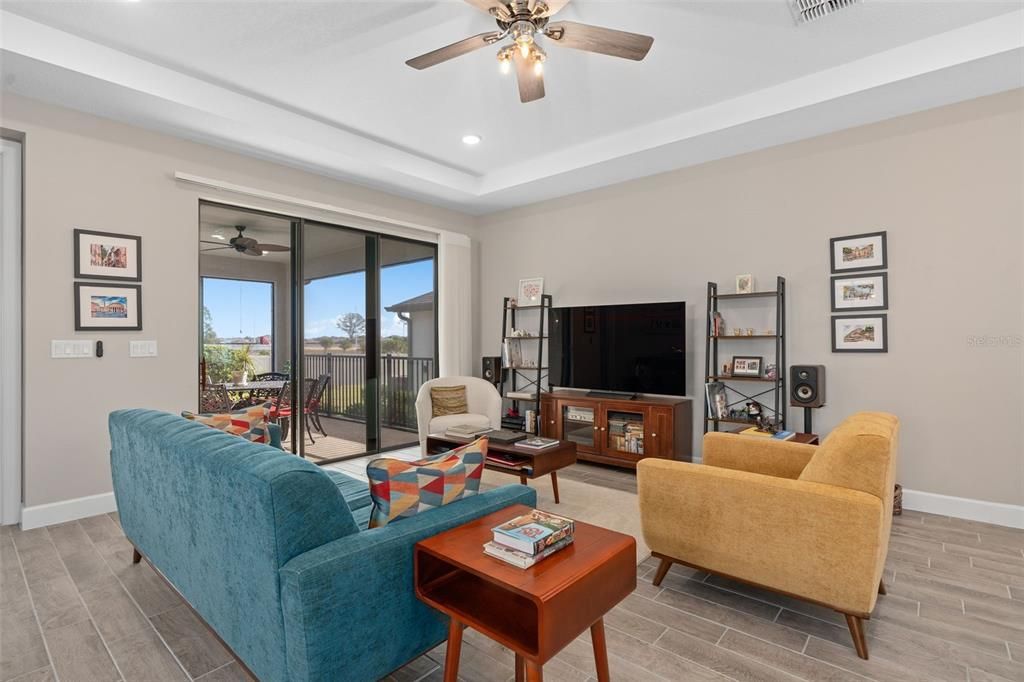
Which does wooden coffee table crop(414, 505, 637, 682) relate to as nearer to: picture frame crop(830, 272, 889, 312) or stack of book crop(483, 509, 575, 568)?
stack of book crop(483, 509, 575, 568)

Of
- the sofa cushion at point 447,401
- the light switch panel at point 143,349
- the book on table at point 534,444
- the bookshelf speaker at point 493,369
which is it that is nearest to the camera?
the book on table at point 534,444

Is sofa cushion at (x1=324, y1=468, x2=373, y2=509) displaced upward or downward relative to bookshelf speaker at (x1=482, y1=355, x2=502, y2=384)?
downward

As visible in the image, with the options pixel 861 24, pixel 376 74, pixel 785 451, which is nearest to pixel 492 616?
pixel 785 451

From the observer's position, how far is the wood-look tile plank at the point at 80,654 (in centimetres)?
183

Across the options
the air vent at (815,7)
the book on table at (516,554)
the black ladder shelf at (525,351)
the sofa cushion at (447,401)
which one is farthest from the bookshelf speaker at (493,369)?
the book on table at (516,554)

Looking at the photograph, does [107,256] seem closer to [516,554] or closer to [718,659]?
[516,554]

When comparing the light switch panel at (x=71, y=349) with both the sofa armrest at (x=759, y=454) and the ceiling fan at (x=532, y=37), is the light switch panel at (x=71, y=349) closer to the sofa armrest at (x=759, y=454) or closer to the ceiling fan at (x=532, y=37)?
the ceiling fan at (x=532, y=37)

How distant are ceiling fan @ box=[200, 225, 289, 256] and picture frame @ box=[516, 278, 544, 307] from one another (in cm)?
253

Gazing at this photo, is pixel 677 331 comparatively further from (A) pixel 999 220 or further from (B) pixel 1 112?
(B) pixel 1 112

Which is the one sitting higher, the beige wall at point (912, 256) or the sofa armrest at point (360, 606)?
the beige wall at point (912, 256)

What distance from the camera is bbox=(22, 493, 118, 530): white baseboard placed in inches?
126

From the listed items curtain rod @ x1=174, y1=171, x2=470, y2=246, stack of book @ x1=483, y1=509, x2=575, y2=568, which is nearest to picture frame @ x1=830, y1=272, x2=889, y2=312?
stack of book @ x1=483, y1=509, x2=575, y2=568

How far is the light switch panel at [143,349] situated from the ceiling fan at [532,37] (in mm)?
2809

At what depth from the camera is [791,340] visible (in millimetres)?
4051
